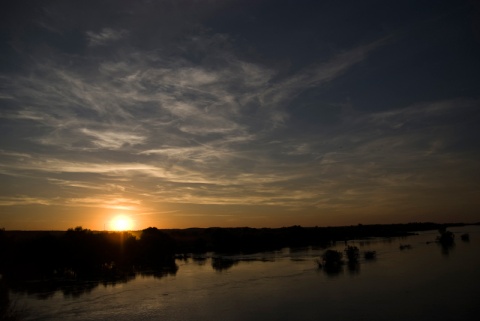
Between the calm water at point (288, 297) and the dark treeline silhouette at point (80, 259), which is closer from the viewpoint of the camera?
the calm water at point (288, 297)

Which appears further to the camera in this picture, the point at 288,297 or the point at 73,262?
the point at 73,262

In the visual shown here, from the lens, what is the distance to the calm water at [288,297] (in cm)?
2736

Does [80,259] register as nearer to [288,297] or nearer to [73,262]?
[73,262]

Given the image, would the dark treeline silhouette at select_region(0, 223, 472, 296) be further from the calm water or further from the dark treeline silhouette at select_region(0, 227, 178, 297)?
the calm water

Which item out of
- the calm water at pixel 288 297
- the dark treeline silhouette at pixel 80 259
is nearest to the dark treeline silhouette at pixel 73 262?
the dark treeline silhouette at pixel 80 259

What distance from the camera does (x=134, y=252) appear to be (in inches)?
2468

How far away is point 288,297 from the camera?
3269 cm

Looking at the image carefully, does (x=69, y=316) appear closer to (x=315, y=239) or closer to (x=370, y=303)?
(x=370, y=303)

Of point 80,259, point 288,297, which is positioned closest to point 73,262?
point 80,259

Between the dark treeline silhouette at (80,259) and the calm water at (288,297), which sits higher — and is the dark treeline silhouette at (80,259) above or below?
above

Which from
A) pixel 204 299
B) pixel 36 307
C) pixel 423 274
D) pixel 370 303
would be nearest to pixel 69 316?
pixel 36 307

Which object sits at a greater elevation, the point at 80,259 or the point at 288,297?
the point at 80,259

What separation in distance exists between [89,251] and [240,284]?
82.8 ft

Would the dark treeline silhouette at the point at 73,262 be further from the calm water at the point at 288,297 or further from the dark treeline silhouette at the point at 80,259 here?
the calm water at the point at 288,297
